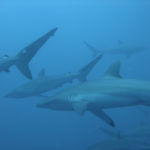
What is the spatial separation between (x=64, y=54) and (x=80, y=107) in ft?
239

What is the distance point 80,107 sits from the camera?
4.77 m

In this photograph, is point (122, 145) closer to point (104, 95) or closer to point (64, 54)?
point (104, 95)

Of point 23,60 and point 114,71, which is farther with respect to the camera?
point 23,60

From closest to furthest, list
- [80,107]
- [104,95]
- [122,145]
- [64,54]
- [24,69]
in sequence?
1. [80,107]
2. [104,95]
3. [24,69]
4. [122,145]
5. [64,54]

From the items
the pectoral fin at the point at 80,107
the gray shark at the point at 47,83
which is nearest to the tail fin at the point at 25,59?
the pectoral fin at the point at 80,107

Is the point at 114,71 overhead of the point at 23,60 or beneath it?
overhead

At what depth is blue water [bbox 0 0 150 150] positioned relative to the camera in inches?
771

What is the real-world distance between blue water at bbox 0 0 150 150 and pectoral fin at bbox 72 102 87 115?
23.2 feet

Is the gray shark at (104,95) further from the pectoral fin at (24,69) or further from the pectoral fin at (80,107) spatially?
the pectoral fin at (24,69)

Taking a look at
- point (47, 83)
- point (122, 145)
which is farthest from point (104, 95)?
point (47, 83)

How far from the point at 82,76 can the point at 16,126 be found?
15012 millimetres

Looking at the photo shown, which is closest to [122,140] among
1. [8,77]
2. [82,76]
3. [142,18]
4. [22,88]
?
[82,76]

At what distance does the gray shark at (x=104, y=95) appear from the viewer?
15.3 ft

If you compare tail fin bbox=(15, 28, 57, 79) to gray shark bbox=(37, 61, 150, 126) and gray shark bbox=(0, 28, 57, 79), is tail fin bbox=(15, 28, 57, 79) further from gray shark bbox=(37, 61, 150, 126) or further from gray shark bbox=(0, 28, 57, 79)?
gray shark bbox=(37, 61, 150, 126)
